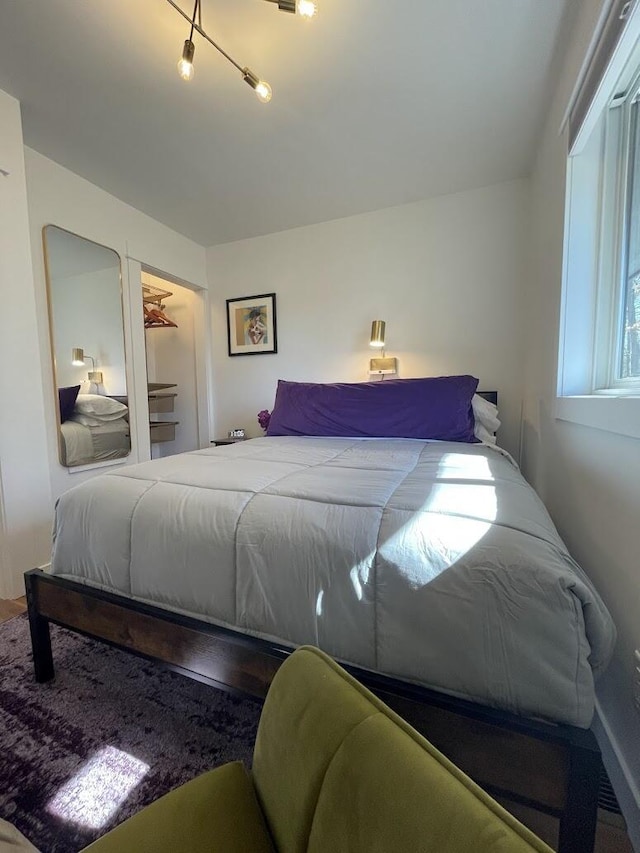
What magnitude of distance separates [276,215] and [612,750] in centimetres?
357

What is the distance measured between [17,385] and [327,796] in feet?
7.68

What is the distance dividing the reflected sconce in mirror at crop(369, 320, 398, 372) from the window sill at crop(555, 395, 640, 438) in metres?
1.57

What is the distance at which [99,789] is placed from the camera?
0.95 m

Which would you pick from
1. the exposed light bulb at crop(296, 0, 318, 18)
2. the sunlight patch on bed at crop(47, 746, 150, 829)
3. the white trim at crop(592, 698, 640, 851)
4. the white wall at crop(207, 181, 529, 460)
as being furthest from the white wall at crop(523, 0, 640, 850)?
the sunlight patch on bed at crop(47, 746, 150, 829)

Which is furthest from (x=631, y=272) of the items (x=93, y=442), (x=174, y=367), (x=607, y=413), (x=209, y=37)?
(x=174, y=367)

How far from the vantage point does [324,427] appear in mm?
2525

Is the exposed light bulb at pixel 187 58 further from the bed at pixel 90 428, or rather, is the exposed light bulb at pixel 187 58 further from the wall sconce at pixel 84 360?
the bed at pixel 90 428

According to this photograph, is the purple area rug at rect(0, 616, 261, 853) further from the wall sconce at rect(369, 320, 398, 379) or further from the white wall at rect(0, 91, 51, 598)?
the wall sconce at rect(369, 320, 398, 379)

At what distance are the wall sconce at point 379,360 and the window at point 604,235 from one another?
1461mm

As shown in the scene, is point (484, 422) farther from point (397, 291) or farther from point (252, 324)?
point (252, 324)

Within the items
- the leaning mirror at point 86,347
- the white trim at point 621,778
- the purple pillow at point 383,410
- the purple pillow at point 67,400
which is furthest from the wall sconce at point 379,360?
the white trim at point 621,778

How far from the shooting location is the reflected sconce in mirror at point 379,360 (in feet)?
9.45

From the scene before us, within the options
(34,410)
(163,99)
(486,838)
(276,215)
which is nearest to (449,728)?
(486,838)

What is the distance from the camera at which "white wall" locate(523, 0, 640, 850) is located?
923 mm
